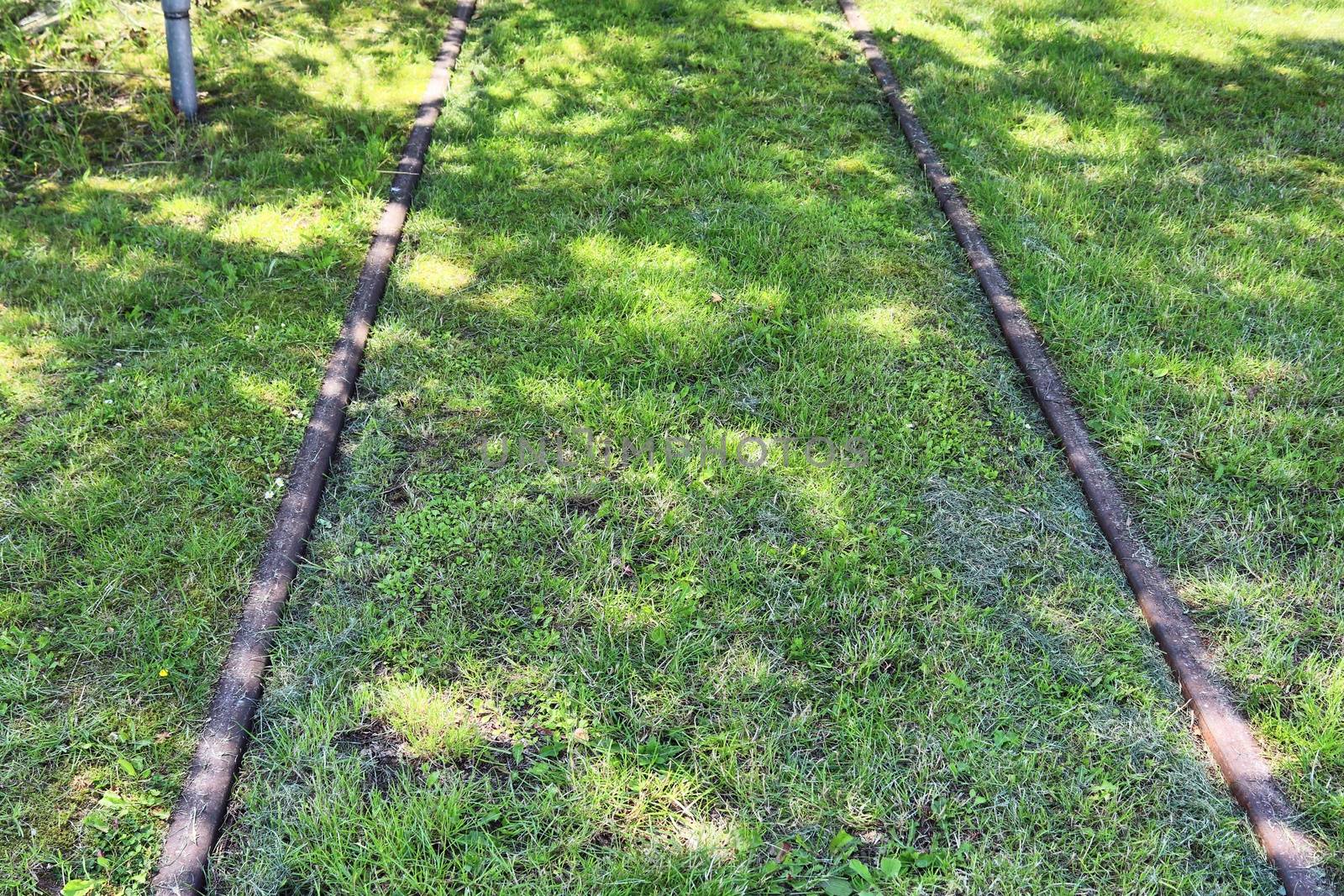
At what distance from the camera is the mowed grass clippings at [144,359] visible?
7.56ft

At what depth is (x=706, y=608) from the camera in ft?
8.83

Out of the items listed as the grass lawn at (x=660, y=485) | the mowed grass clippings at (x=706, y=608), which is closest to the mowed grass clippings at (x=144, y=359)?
the grass lawn at (x=660, y=485)

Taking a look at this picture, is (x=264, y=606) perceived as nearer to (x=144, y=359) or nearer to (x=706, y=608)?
(x=706, y=608)

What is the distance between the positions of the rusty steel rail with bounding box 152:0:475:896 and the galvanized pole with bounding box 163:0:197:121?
1.52 metres

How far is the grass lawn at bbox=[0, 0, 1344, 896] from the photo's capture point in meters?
2.21

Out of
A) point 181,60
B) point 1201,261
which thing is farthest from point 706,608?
point 181,60

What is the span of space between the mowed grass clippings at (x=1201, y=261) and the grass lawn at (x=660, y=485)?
0.8 inches

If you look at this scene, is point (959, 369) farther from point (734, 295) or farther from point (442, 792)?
point (442, 792)

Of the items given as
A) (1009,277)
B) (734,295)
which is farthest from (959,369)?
(734,295)

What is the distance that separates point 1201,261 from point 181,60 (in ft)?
17.1

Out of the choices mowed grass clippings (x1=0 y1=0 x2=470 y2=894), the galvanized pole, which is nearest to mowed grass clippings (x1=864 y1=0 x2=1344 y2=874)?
mowed grass clippings (x1=0 y1=0 x2=470 y2=894)

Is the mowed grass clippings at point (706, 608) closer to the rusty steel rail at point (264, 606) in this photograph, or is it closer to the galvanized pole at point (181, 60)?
the rusty steel rail at point (264, 606)

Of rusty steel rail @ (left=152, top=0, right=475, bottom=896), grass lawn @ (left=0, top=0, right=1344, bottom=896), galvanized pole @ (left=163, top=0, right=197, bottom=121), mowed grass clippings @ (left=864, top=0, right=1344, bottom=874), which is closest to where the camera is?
rusty steel rail @ (left=152, top=0, right=475, bottom=896)

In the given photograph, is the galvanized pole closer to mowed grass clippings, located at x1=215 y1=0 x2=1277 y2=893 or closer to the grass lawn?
the grass lawn
